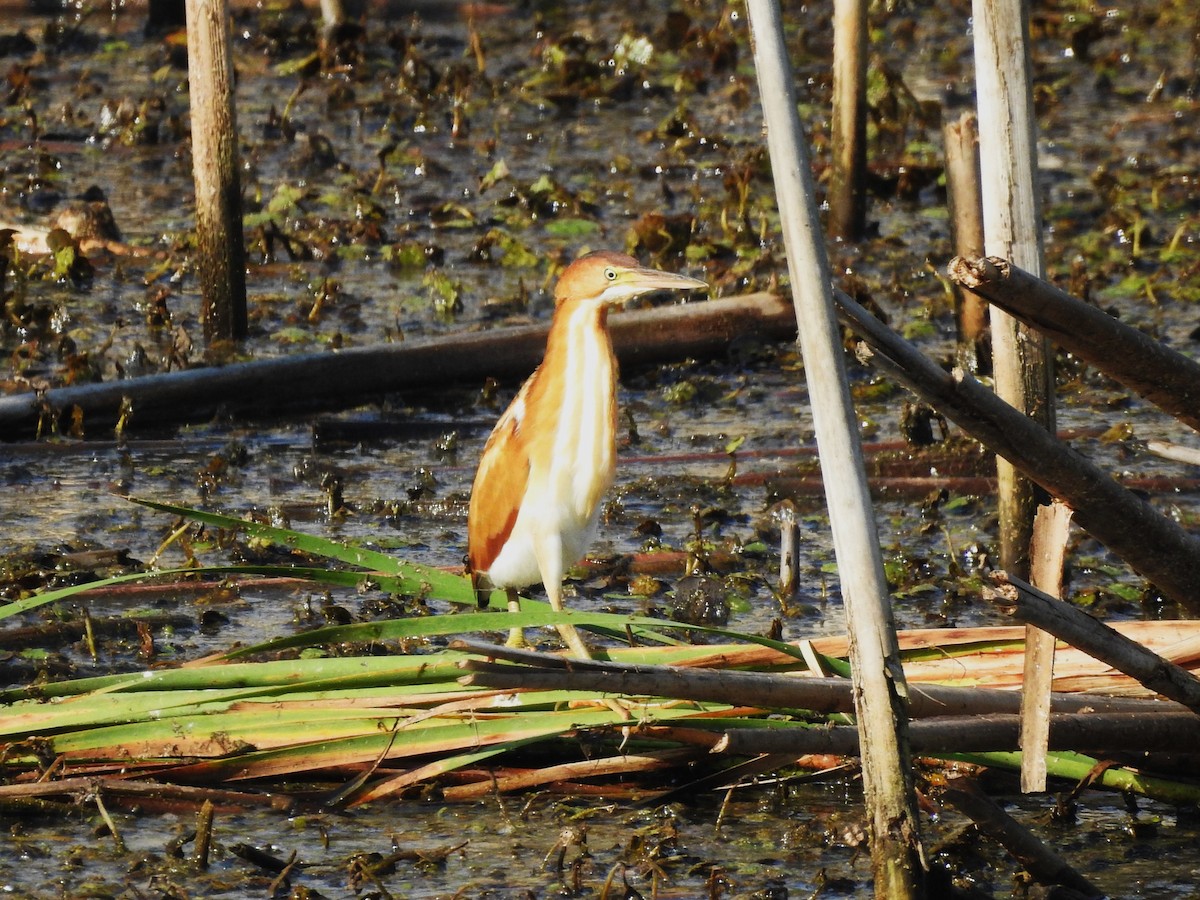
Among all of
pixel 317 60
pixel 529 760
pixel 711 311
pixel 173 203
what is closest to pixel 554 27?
pixel 317 60

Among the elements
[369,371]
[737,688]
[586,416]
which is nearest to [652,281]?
[586,416]

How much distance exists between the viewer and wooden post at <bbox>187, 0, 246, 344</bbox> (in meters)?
6.54

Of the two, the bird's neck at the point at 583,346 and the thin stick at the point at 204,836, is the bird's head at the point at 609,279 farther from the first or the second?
the thin stick at the point at 204,836

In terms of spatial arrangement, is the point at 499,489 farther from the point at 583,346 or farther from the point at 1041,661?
the point at 1041,661

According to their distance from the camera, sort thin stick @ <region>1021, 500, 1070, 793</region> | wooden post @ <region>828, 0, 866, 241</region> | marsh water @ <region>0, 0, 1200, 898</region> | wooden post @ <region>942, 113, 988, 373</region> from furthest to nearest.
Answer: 1. wooden post @ <region>828, 0, 866, 241</region>
2. wooden post @ <region>942, 113, 988, 373</region>
3. marsh water @ <region>0, 0, 1200, 898</region>
4. thin stick @ <region>1021, 500, 1070, 793</region>

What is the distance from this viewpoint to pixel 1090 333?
128 inches

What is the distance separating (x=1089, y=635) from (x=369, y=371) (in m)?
4.06

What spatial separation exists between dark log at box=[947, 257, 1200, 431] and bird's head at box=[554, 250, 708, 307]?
4.41ft

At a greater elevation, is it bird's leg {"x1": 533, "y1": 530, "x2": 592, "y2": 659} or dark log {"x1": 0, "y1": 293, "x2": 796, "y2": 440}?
dark log {"x1": 0, "y1": 293, "x2": 796, "y2": 440}

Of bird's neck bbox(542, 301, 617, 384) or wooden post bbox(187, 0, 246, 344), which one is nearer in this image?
bird's neck bbox(542, 301, 617, 384)

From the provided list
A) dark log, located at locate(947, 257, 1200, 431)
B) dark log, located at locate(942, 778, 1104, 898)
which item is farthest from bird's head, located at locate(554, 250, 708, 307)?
dark log, located at locate(942, 778, 1104, 898)

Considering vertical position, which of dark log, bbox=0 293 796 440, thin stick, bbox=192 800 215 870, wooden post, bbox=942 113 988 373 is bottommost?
thin stick, bbox=192 800 215 870

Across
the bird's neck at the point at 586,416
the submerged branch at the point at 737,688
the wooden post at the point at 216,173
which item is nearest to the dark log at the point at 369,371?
the wooden post at the point at 216,173

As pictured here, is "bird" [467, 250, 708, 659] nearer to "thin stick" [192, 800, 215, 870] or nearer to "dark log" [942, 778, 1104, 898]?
→ "thin stick" [192, 800, 215, 870]
